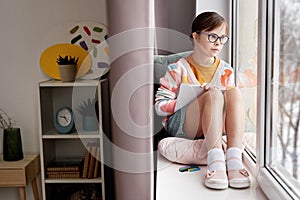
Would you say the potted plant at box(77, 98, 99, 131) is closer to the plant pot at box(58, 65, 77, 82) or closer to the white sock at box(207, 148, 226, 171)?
the plant pot at box(58, 65, 77, 82)

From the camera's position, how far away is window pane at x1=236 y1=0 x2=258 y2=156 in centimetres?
169

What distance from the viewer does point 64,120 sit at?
2.62 m

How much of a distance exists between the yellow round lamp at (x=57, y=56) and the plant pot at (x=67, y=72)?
11 cm

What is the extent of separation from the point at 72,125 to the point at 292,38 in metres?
1.76

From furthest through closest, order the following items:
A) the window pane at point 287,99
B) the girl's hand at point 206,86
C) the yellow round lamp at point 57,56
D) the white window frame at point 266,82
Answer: the yellow round lamp at point 57,56 < the girl's hand at point 206,86 < the white window frame at point 266,82 < the window pane at point 287,99

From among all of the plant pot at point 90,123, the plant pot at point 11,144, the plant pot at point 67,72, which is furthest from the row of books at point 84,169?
the plant pot at point 67,72

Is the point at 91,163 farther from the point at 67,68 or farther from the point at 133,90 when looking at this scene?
the point at 133,90

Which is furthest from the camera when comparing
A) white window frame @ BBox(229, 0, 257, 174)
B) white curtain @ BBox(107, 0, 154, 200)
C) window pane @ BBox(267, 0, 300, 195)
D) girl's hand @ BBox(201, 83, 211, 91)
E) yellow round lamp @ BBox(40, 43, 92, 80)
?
yellow round lamp @ BBox(40, 43, 92, 80)

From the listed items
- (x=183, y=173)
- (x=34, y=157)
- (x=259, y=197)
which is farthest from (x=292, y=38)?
(x=34, y=157)

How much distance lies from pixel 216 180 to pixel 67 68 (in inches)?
59.2

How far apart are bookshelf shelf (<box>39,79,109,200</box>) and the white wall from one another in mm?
157

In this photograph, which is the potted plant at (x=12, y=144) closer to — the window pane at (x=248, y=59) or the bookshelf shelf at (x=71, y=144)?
the bookshelf shelf at (x=71, y=144)

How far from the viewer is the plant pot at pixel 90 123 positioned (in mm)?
2617

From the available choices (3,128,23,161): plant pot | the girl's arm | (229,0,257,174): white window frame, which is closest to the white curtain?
the girl's arm
